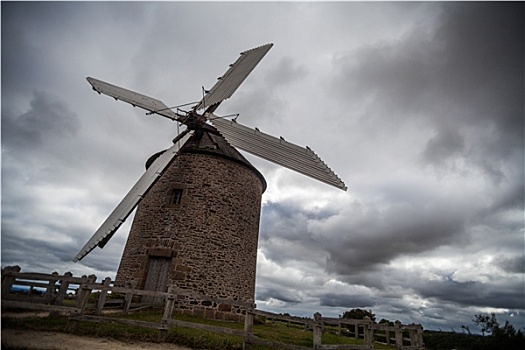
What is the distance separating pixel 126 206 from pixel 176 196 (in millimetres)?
2373

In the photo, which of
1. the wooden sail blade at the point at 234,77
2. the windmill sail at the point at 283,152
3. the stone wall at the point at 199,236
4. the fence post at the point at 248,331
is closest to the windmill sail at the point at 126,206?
the stone wall at the point at 199,236

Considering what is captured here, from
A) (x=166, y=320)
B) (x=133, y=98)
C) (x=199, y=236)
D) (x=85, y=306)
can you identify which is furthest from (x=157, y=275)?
(x=133, y=98)

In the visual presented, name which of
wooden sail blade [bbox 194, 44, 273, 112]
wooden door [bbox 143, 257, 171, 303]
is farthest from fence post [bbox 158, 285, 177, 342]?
wooden sail blade [bbox 194, 44, 273, 112]

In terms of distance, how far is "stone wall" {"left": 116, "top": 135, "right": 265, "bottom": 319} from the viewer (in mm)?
11414

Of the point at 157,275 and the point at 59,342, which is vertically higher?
the point at 157,275

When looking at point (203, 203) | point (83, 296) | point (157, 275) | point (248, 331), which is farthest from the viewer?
point (203, 203)

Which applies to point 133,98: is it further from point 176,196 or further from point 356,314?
point 356,314

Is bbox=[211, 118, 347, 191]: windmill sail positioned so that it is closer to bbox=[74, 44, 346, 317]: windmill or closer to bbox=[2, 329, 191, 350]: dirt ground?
bbox=[74, 44, 346, 317]: windmill

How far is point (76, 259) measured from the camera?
9648 mm

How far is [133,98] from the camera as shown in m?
13.7

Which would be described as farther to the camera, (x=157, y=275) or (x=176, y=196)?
(x=176, y=196)

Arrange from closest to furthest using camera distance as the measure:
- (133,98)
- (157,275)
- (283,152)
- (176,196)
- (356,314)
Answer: (283,152), (157,275), (176,196), (133,98), (356,314)

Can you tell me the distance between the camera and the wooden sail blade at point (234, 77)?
14.1 m

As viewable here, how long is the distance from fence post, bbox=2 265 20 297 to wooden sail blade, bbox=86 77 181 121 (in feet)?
27.8
